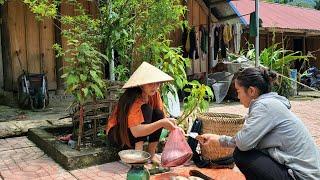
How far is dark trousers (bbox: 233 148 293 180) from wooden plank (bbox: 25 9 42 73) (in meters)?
6.89

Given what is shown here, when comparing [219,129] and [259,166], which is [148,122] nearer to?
[219,129]

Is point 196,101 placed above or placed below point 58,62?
below

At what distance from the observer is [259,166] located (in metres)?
3.08

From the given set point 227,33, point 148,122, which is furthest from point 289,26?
point 148,122

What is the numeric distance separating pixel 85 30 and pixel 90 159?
2122 mm

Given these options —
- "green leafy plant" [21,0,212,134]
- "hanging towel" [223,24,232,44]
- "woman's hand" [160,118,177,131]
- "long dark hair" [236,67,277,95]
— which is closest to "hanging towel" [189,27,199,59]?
"hanging towel" [223,24,232,44]

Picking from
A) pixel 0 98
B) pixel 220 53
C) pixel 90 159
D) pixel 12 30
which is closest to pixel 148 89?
pixel 90 159

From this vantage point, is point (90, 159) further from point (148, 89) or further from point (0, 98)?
point (0, 98)

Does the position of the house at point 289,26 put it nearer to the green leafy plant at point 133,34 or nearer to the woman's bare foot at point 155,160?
the green leafy plant at point 133,34

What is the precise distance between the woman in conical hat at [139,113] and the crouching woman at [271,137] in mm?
1185

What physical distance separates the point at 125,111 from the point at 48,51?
5549mm

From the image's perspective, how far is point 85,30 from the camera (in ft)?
19.1

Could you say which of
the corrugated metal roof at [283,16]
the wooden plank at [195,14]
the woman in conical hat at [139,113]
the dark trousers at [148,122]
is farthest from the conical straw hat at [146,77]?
the corrugated metal roof at [283,16]

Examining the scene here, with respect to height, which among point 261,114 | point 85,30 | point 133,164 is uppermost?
point 85,30
